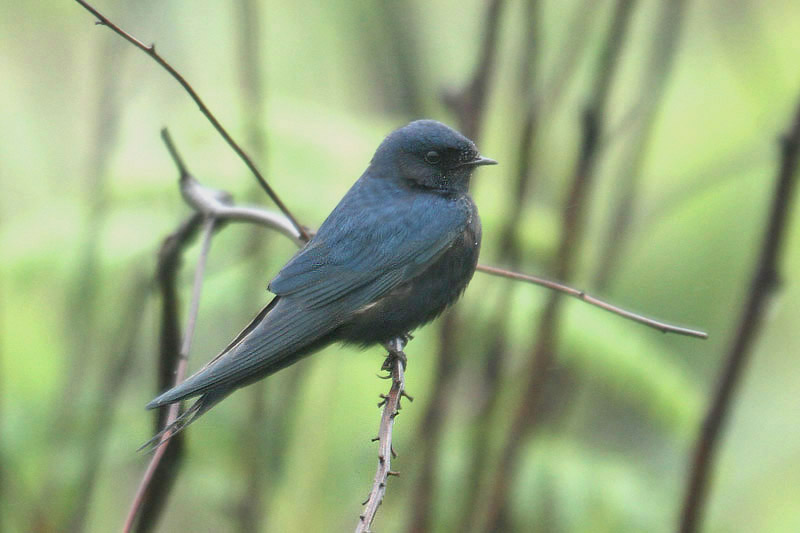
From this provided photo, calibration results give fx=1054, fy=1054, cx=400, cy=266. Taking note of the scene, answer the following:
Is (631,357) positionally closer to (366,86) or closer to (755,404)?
(755,404)

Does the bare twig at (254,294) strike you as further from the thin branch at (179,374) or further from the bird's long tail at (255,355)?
the thin branch at (179,374)

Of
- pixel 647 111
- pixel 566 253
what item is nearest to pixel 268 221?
pixel 566 253

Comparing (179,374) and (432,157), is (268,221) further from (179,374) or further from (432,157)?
(432,157)

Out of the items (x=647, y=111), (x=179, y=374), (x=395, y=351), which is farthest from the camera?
(x=647, y=111)

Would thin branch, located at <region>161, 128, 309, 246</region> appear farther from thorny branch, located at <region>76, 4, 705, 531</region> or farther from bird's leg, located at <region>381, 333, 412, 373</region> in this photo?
bird's leg, located at <region>381, 333, 412, 373</region>

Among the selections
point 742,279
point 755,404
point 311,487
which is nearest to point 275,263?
point 311,487

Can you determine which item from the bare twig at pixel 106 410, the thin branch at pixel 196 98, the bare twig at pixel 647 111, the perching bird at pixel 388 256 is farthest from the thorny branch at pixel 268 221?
the bare twig at pixel 106 410
